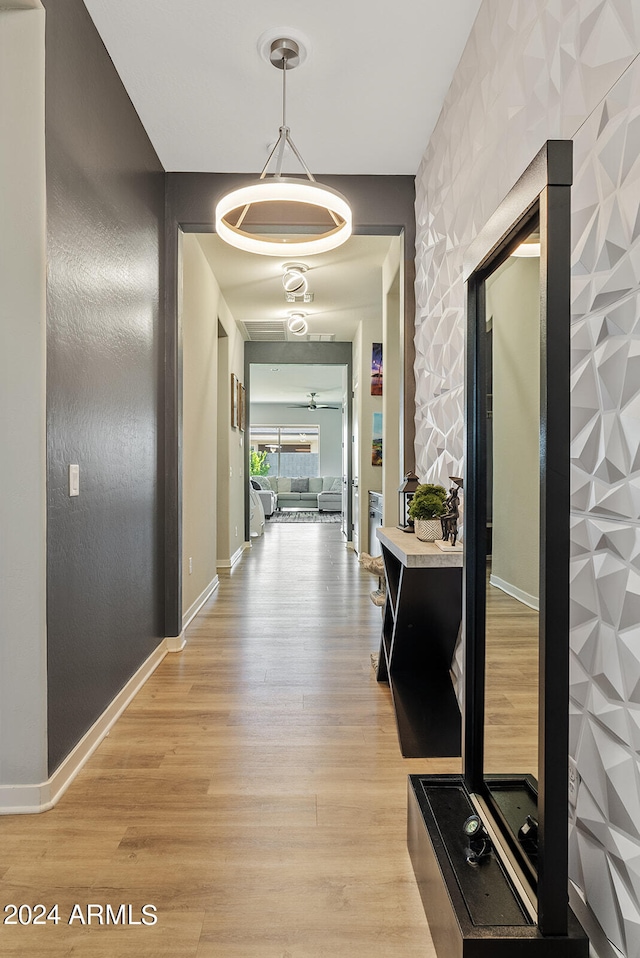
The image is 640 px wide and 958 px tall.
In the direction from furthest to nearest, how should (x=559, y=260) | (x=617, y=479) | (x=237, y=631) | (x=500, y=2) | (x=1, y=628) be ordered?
(x=237, y=631)
(x=500, y=2)
(x=1, y=628)
(x=617, y=479)
(x=559, y=260)

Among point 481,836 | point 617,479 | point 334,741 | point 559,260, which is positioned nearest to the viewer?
point 559,260

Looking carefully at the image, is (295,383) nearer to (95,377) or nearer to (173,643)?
(173,643)

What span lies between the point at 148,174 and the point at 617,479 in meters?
2.85

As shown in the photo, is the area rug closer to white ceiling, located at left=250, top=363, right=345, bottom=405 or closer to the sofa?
the sofa

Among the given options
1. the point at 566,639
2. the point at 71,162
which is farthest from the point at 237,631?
the point at 566,639

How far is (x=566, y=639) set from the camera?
106 cm

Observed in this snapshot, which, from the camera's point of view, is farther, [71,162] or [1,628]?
[71,162]

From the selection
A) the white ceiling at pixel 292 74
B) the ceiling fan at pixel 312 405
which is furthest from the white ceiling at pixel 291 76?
the ceiling fan at pixel 312 405

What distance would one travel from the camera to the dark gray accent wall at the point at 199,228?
3.38m

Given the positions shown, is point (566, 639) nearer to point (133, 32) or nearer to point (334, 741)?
point (334, 741)

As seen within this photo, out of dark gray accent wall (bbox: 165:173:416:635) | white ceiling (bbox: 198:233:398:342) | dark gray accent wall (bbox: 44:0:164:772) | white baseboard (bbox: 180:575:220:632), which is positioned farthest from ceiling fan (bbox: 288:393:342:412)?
dark gray accent wall (bbox: 44:0:164:772)

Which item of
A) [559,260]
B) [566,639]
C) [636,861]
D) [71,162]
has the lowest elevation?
[636,861]

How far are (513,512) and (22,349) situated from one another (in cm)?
145

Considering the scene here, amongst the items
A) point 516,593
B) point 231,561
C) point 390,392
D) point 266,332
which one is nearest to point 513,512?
point 516,593
